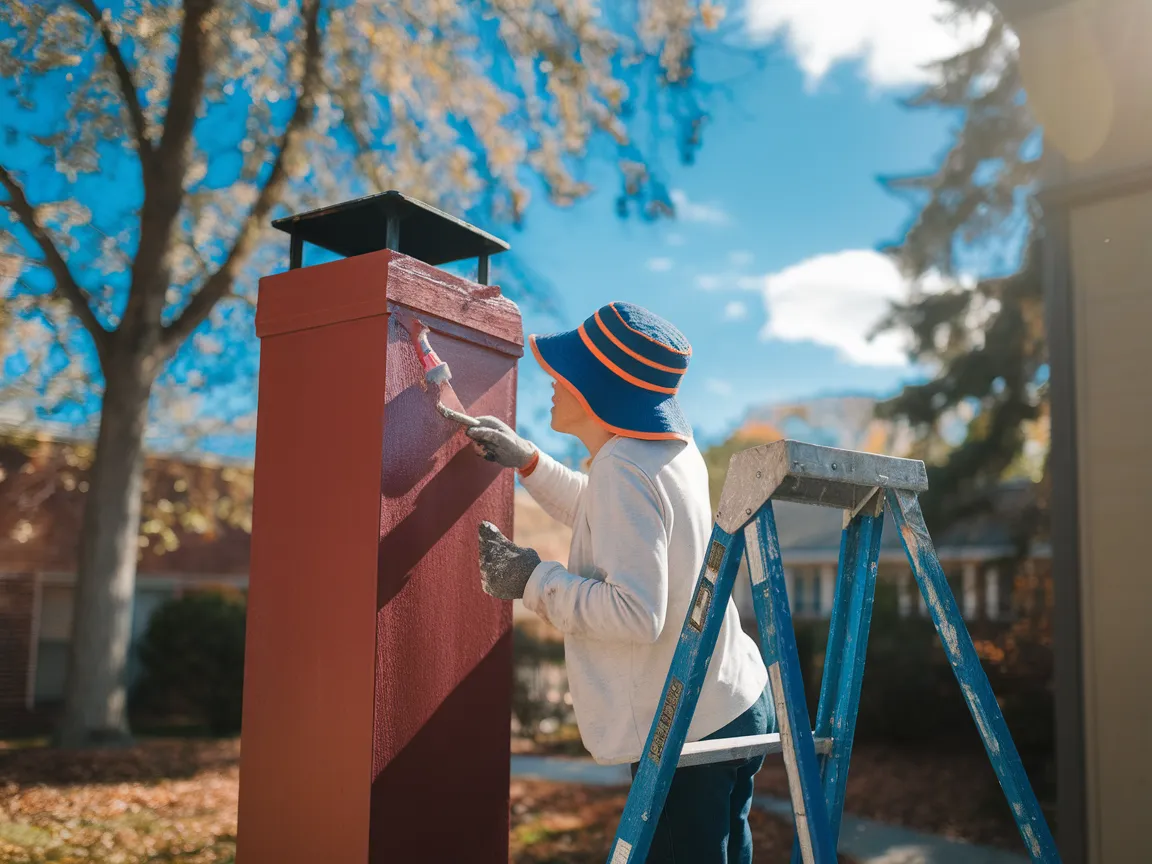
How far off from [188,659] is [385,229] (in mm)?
9949

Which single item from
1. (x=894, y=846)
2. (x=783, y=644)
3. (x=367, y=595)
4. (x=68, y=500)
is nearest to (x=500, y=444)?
(x=367, y=595)

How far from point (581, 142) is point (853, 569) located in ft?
22.6

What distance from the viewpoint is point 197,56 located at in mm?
7125

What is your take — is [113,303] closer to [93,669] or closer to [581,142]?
[93,669]

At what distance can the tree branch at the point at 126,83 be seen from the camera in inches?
261

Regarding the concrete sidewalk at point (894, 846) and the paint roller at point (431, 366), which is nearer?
the paint roller at point (431, 366)

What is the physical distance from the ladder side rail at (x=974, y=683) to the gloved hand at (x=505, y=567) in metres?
0.85

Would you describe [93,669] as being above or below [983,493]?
below

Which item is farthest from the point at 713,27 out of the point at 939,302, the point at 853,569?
the point at 853,569

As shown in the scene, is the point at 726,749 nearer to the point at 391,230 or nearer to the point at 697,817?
the point at 697,817

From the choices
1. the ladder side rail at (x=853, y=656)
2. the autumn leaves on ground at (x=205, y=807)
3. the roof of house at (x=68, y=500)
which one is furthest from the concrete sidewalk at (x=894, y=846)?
the roof of house at (x=68, y=500)

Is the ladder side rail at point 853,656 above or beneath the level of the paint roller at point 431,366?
beneath

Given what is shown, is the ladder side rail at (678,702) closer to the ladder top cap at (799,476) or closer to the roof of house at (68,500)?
the ladder top cap at (799,476)

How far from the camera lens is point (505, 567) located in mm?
2215
